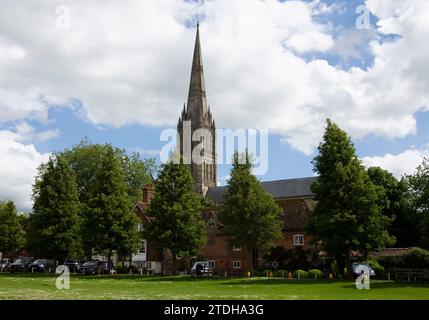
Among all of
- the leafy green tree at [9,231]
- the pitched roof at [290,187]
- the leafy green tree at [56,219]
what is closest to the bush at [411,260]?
the leafy green tree at [56,219]

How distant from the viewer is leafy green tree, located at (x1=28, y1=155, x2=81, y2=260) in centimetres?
5784

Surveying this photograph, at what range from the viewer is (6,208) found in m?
74.0

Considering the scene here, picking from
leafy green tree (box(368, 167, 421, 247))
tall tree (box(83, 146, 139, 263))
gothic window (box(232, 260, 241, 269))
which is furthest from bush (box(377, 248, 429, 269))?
→ tall tree (box(83, 146, 139, 263))

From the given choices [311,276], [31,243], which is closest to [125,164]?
[31,243]

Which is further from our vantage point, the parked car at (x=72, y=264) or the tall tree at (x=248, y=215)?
the parked car at (x=72, y=264)

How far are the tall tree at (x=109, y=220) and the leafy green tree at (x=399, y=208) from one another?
3115cm

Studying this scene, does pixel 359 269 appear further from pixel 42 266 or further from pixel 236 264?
pixel 42 266

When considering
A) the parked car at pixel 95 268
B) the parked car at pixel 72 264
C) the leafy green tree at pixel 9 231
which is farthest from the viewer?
the leafy green tree at pixel 9 231

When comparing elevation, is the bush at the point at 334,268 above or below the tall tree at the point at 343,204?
below

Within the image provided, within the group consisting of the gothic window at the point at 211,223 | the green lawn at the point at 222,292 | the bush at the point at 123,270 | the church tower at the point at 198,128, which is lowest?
the bush at the point at 123,270

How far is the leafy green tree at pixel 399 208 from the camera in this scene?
64938 mm

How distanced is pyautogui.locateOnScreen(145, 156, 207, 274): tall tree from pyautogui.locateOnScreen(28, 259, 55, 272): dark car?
1497 cm

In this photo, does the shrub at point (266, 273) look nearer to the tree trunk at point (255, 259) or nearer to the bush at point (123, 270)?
the tree trunk at point (255, 259)
